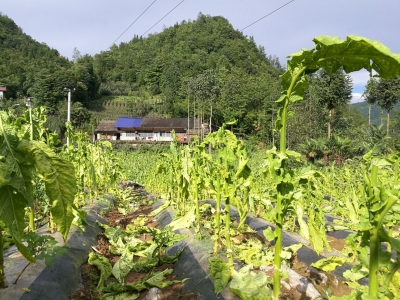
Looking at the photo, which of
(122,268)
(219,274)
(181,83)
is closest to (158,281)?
(122,268)

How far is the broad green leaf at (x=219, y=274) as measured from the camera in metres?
3.62

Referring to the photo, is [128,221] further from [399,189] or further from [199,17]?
[199,17]

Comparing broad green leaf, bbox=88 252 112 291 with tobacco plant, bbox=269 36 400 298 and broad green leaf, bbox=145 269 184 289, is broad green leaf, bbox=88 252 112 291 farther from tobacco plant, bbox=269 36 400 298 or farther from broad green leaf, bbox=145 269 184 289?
tobacco plant, bbox=269 36 400 298

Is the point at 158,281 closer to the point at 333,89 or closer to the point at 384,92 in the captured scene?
the point at 333,89

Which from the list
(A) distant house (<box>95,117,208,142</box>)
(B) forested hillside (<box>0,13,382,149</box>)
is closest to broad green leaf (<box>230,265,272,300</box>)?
(B) forested hillside (<box>0,13,382,149</box>)

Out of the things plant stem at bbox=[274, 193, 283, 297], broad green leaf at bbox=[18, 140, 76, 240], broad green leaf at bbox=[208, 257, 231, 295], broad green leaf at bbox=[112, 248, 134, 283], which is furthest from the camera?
broad green leaf at bbox=[112, 248, 134, 283]

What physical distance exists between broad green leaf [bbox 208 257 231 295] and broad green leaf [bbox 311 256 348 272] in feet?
5.08

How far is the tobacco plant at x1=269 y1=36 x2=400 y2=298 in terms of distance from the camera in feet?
5.40

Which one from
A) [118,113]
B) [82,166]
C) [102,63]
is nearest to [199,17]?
[102,63]

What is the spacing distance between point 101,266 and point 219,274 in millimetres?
1972

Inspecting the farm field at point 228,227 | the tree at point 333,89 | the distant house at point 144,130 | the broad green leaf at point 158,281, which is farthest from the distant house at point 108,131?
the broad green leaf at point 158,281

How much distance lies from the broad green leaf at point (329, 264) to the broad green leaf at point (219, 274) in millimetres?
1550

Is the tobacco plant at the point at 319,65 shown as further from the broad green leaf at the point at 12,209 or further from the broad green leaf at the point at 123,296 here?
the broad green leaf at the point at 123,296

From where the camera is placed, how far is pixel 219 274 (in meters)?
3.80
